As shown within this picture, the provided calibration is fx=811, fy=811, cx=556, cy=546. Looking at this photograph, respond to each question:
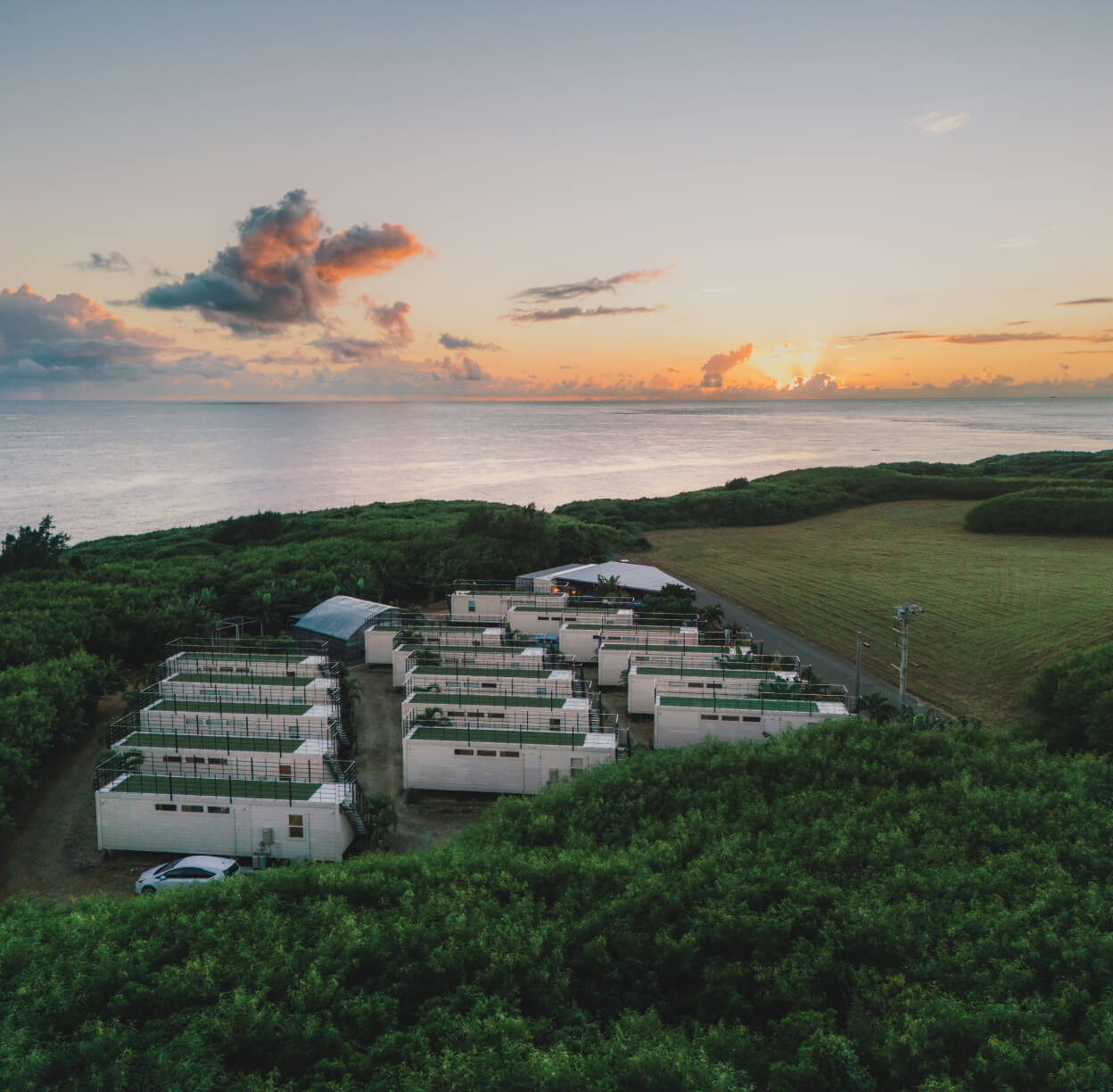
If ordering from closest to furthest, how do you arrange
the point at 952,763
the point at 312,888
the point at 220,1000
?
1. the point at 220,1000
2. the point at 312,888
3. the point at 952,763

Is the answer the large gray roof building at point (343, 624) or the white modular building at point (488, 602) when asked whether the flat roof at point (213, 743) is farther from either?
the white modular building at point (488, 602)

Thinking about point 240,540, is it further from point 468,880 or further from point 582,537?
Result: point 468,880

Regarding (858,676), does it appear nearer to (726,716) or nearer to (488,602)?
(726,716)

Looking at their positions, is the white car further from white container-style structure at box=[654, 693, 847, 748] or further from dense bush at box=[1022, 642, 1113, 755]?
dense bush at box=[1022, 642, 1113, 755]

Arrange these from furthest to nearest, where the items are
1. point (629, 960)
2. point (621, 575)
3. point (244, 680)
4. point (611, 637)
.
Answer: point (621, 575)
point (611, 637)
point (244, 680)
point (629, 960)

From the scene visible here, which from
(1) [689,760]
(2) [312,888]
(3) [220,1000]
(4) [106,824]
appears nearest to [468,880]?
(2) [312,888]

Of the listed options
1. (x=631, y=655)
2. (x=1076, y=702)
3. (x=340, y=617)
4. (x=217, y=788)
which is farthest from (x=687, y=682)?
(x=340, y=617)

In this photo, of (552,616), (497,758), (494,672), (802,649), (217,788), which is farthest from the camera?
(552,616)
